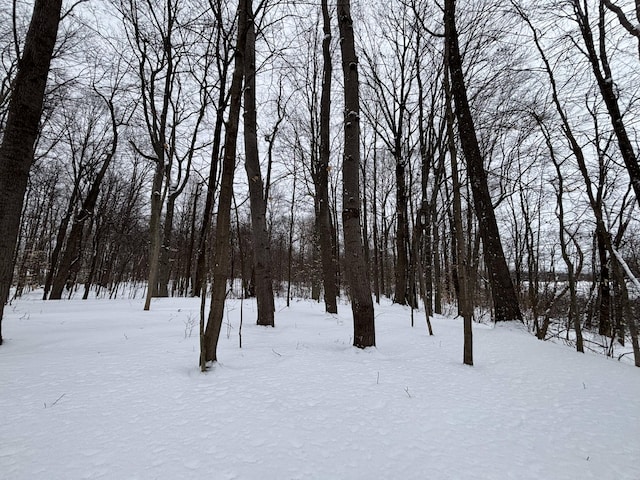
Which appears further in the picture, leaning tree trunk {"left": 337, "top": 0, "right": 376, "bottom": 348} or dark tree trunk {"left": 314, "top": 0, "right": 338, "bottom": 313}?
dark tree trunk {"left": 314, "top": 0, "right": 338, "bottom": 313}

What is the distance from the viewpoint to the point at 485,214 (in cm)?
563

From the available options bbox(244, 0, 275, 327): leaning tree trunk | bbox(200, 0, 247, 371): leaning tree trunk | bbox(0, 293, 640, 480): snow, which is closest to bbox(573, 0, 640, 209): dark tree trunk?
bbox(0, 293, 640, 480): snow

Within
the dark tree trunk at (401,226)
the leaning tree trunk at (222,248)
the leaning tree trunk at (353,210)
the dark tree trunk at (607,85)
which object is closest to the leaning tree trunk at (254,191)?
the leaning tree trunk at (353,210)

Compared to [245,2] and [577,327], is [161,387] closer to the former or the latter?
[245,2]

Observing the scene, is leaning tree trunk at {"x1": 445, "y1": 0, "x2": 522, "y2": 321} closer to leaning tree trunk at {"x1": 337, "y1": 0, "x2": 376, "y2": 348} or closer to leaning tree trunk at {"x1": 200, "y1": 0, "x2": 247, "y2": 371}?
leaning tree trunk at {"x1": 337, "y1": 0, "x2": 376, "y2": 348}

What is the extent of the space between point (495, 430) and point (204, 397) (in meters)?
1.77

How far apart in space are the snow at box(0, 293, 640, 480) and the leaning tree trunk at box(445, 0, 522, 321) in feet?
6.96

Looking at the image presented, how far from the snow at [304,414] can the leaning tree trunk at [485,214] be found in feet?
6.96

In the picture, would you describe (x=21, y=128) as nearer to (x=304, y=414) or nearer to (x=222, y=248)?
(x=222, y=248)

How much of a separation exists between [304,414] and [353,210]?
2.28m

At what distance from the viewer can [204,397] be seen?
1.87 metres

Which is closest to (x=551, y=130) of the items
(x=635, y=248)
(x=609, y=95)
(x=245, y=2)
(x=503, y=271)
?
(x=609, y=95)

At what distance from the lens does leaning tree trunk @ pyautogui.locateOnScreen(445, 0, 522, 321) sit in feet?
17.1

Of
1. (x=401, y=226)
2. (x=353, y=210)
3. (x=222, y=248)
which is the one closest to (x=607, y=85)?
(x=353, y=210)
